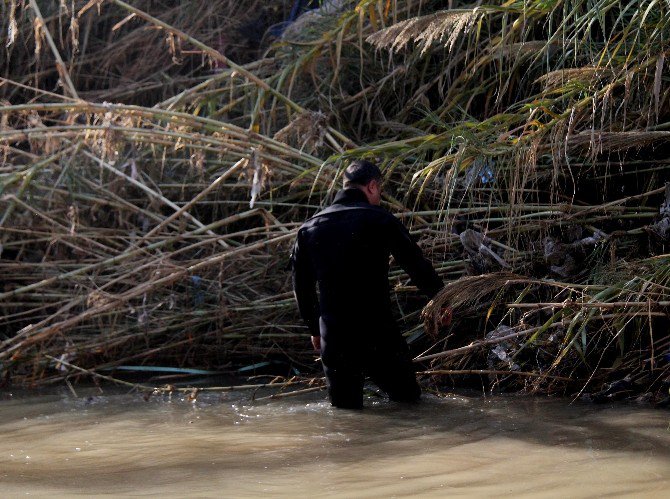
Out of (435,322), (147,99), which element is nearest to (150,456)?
(435,322)

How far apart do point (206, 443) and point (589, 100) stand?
234 cm

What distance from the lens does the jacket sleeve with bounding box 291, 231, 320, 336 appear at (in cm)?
488

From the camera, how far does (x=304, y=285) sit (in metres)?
4.91

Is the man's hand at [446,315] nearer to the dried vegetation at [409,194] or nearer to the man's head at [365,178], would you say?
the dried vegetation at [409,194]

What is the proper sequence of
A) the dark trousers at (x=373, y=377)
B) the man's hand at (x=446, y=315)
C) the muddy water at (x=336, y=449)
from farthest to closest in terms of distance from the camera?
the dark trousers at (x=373, y=377) → the man's hand at (x=446, y=315) → the muddy water at (x=336, y=449)

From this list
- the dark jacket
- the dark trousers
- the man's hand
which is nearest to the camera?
the man's hand

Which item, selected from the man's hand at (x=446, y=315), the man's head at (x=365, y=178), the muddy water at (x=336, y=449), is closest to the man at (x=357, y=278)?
the man's head at (x=365, y=178)

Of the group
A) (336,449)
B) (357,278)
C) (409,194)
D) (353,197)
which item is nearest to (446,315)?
(357,278)

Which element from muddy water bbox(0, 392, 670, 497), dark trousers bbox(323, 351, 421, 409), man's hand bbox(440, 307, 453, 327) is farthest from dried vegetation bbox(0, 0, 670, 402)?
muddy water bbox(0, 392, 670, 497)

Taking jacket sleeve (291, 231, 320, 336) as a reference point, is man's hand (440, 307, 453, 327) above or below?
below

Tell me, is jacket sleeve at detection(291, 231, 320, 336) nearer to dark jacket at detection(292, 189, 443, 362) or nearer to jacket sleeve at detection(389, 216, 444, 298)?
dark jacket at detection(292, 189, 443, 362)

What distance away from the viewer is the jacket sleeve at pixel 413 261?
4649mm

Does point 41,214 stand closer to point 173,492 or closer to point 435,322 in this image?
point 435,322

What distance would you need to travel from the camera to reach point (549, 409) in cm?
462
